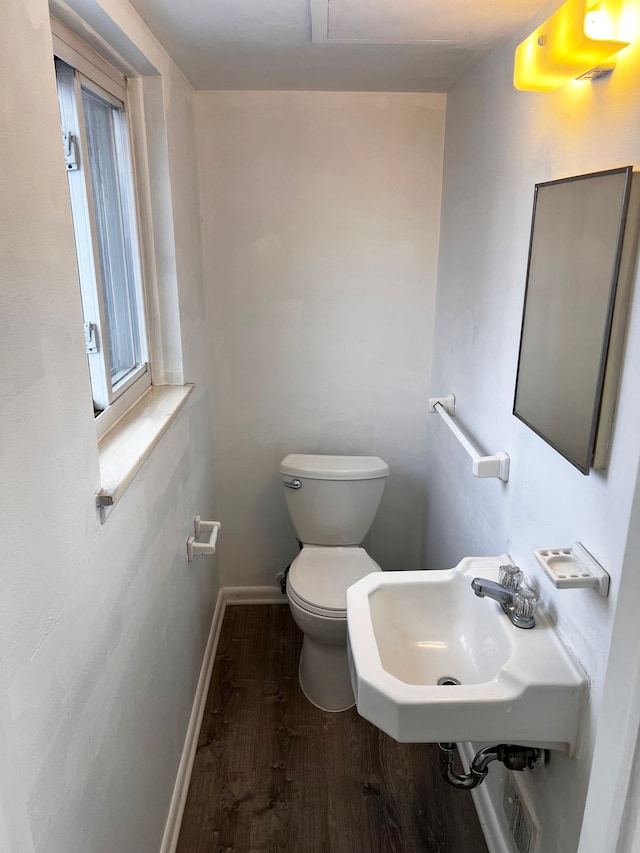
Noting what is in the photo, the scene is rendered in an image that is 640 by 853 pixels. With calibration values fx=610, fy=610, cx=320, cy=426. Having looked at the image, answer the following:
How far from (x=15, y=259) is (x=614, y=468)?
1.01 meters

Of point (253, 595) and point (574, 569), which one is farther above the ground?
point (574, 569)

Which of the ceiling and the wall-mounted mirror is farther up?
the ceiling

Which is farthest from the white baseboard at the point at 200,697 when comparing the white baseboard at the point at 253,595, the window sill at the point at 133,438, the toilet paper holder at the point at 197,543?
the window sill at the point at 133,438

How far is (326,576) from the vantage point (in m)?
2.27

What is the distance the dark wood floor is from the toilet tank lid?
0.79 meters

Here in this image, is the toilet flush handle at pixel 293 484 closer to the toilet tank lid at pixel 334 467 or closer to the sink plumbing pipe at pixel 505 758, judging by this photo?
the toilet tank lid at pixel 334 467

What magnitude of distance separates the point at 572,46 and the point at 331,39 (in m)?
0.85

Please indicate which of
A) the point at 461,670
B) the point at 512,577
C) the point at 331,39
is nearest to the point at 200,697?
the point at 461,670

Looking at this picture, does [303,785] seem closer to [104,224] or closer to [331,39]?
[104,224]

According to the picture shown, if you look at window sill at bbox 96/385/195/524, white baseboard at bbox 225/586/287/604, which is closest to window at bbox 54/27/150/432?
window sill at bbox 96/385/195/524

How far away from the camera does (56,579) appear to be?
0.94m

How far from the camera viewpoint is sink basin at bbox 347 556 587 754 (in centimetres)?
122

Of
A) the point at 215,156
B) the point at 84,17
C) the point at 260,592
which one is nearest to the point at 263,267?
the point at 215,156

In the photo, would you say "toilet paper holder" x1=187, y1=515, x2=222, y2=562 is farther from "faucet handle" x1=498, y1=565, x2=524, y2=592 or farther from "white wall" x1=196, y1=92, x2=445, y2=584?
"faucet handle" x1=498, y1=565, x2=524, y2=592
